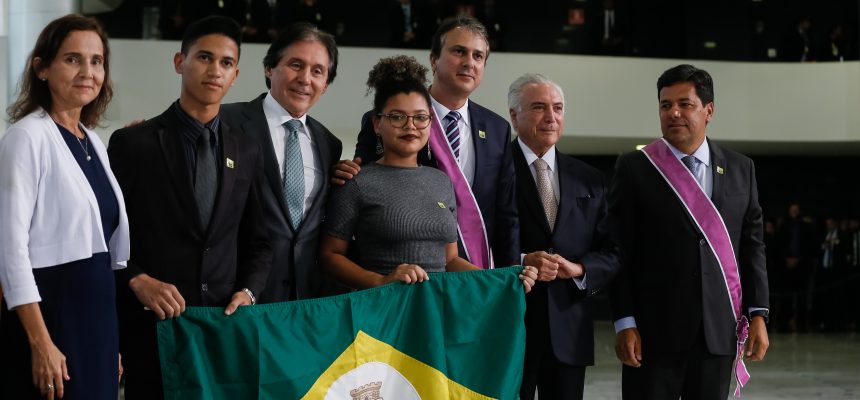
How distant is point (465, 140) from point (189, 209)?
1.10 metres

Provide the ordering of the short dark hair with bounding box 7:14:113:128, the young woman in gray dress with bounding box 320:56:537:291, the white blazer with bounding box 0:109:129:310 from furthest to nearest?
1. the young woman in gray dress with bounding box 320:56:537:291
2. the short dark hair with bounding box 7:14:113:128
3. the white blazer with bounding box 0:109:129:310

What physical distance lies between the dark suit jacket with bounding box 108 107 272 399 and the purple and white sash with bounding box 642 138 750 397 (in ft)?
4.95

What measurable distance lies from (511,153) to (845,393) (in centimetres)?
501

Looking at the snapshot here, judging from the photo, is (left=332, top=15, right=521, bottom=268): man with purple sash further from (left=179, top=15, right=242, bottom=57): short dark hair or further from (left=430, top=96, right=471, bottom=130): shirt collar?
(left=179, top=15, right=242, bottom=57): short dark hair

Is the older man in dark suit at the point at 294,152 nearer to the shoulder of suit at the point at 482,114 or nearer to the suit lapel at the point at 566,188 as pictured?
the shoulder of suit at the point at 482,114

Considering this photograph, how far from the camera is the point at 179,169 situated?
111 inches

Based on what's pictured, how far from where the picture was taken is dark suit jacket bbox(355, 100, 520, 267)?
3.44 metres

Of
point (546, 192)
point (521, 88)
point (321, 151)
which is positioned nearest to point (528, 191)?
point (546, 192)

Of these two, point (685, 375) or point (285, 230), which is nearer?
point (285, 230)

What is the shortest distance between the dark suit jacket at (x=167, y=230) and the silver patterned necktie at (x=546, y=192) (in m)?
1.13

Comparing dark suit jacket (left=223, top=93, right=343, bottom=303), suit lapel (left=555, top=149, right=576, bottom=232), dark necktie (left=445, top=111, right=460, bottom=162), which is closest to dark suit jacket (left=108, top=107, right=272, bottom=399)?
dark suit jacket (left=223, top=93, right=343, bottom=303)

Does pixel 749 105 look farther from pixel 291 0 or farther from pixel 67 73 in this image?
pixel 67 73

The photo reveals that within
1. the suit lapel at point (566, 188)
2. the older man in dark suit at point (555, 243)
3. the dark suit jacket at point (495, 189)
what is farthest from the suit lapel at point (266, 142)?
the suit lapel at point (566, 188)

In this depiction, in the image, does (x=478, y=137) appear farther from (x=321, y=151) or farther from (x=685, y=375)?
(x=685, y=375)
